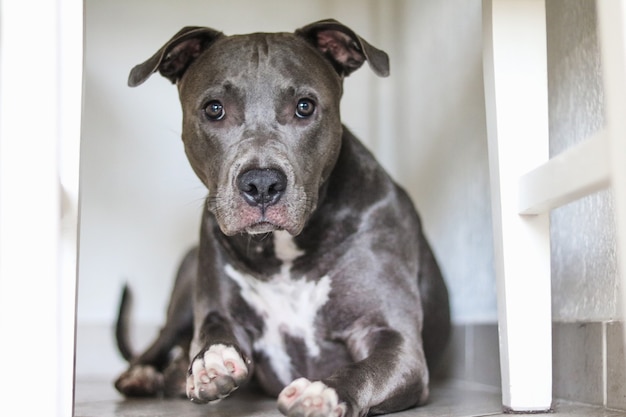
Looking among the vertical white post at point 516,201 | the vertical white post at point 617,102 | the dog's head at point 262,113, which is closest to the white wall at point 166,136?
the dog's head at point 262,113

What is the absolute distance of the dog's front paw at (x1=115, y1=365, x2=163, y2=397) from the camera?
2.03 m

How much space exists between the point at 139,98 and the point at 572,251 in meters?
1.66

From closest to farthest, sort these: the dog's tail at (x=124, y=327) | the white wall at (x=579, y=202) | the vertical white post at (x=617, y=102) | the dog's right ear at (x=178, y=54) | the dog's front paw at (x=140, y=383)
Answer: the vertical white post at (x=617, y=102)
the white wall at (x=579, y=202)
the dog's right ear at (x=178, y=54)
the dog's front paw at (x=140, y=383)
the dog's tail at (x=124, y=327)

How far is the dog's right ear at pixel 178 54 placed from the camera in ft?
5.40

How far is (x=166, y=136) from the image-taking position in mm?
2830

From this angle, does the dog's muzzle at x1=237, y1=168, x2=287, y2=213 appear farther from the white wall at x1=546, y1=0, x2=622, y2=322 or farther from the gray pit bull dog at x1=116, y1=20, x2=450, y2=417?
the white wall at x1=546, y1=0, x2=622, y2=322

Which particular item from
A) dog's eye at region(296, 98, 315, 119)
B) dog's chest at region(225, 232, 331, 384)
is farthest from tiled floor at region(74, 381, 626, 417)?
dog's eye at region(296, 98, 315, 119)

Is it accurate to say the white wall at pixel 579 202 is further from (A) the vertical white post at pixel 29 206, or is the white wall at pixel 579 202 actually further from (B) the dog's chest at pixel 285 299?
(A) the vertical white post at pixel 29 206

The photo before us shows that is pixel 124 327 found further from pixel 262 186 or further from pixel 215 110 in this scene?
pixel 262 186

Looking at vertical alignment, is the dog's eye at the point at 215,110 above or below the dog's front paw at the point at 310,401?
above

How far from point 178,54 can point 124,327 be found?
119 centimetres

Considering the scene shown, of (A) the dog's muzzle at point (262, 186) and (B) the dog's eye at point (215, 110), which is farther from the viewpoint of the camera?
(B) the dog's eye at point (215, 110)

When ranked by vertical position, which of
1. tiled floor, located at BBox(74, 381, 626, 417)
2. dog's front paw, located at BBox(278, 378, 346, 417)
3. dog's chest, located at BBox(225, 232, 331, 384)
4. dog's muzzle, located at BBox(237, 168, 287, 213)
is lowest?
tiled floor, located at BBox(74, 381, 626, 417)

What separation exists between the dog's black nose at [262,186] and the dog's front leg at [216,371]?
0.30m
